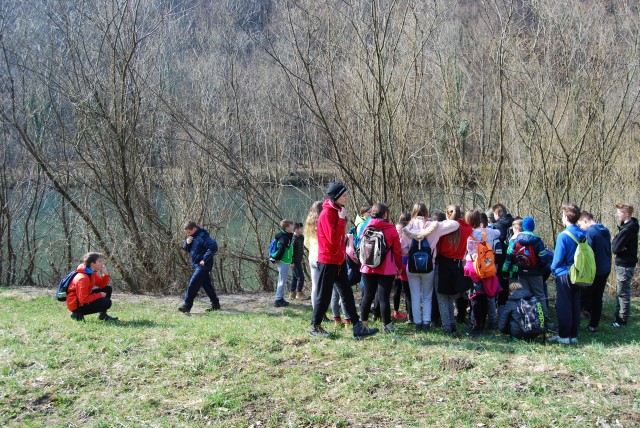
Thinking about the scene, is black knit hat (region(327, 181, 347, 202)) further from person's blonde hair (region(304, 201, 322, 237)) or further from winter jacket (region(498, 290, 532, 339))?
winter jacket (region(498, 290, 532, 339))

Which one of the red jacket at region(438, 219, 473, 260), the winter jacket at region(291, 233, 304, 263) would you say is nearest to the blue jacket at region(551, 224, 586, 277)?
the red jacket at region(438, 219, 473, 260)

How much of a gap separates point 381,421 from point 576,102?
33.6ft

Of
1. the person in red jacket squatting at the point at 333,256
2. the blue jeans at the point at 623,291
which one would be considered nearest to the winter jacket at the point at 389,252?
the person in red jacket squatting at the point at 333,256

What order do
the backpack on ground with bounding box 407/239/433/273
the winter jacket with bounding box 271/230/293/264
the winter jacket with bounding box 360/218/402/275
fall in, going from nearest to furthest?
the winter jacket with bounding box 360/218/402/275 → the backpack on ground with bounding box 407/239/433/273 → the winter jacket with bounding box 271/230/293/264

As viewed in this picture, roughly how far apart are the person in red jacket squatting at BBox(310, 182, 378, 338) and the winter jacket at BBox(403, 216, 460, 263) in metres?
0.96

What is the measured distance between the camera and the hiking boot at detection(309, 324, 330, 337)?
652 centimetres

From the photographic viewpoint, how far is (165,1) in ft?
42.4

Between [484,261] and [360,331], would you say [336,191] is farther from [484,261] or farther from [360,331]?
[484,261]

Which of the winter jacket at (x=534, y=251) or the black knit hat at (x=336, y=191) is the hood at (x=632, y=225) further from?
the black knit hat at (x=336, y=191)

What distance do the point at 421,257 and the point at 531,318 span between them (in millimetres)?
1483

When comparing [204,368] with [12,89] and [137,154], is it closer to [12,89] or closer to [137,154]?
[137,154]

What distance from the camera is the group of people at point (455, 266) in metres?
6.46

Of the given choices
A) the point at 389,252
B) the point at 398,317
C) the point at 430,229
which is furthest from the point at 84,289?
the point at 430,229

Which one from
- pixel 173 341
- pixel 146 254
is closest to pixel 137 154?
pixel 146 254
